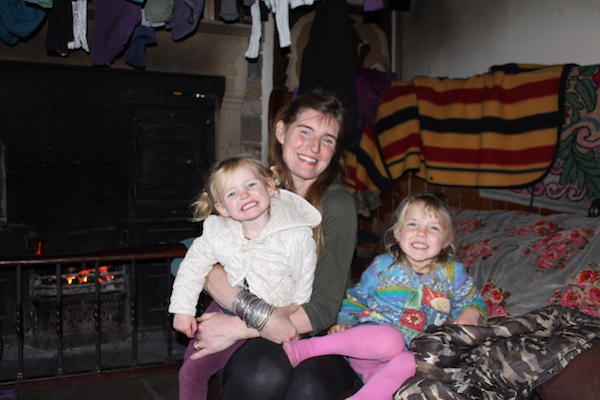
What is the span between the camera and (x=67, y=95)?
10.2 feet

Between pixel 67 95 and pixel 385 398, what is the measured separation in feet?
8.83

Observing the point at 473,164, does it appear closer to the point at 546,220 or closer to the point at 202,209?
the point at 546,220

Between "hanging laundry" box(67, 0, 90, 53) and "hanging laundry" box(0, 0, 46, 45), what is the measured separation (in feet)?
0.58

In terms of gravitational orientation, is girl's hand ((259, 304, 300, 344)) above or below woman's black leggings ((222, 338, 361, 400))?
above

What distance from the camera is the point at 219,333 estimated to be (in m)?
1.26

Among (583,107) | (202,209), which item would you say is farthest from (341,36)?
(202,209)

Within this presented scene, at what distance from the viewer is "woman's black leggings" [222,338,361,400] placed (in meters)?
1.13

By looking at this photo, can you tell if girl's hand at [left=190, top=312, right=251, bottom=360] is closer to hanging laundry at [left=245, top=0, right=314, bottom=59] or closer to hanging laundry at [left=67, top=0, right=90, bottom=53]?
hanging laundry at [left=245, top=0, right=314, bottom=59]

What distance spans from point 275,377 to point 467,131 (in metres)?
1.61

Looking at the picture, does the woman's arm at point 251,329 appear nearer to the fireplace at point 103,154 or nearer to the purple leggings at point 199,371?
the purple leggings at point 199,371

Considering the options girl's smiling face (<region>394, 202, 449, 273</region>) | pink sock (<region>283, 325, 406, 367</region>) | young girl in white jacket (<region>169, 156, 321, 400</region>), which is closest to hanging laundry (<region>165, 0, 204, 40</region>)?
young girl in white jacket (<region>169, 156, 321, 400</region>)

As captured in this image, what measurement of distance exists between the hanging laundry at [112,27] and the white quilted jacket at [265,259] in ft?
5.69

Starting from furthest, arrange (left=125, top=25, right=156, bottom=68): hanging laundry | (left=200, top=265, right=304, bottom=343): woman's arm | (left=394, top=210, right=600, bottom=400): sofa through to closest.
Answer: (left=125, top=25, right=156, bottom=68): hanging laundry < (left=200, top=265, right=304, bottom=343): woman's arm < (left=394, top=210, right=600, bottom=400): sofa

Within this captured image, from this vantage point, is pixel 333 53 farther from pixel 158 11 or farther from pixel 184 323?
pixel 184 323
